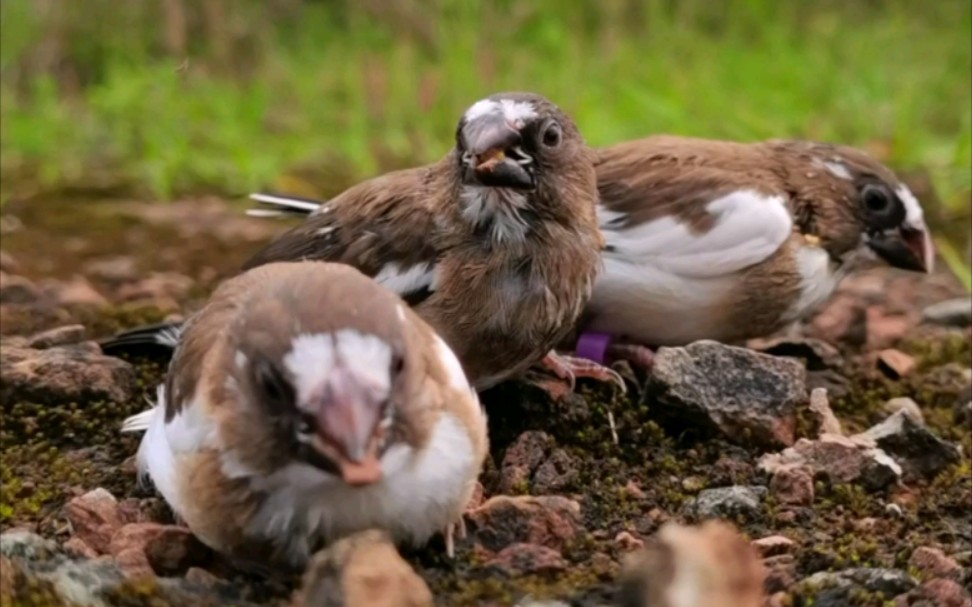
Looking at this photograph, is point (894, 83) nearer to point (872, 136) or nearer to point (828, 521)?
point (872, 136)

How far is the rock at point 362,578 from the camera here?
2.27 m

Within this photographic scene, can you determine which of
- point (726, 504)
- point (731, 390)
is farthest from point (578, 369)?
point (726, 504)

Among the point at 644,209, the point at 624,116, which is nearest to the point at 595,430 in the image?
the point at 644,209

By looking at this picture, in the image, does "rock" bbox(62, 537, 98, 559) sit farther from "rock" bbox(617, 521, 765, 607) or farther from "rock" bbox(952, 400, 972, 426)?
"rock" bbox(952, 400, 972, 426)

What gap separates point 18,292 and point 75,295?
0.16 m

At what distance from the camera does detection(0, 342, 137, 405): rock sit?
355cm

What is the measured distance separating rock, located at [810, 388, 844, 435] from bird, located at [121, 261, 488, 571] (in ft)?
3.57

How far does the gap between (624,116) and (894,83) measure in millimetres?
1499

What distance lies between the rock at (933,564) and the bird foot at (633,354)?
44.2 inches

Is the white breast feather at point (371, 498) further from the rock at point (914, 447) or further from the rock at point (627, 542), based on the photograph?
the rock at point (914, 447)

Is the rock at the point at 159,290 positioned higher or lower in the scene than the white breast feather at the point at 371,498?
lower

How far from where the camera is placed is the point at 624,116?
6.55 meters

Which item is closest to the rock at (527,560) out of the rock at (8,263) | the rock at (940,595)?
the rock at (940,595)

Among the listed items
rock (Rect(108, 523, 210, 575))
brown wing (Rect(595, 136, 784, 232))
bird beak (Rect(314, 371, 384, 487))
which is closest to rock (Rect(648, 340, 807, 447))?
brown wing (Rect(595, 136, 784, 232))
